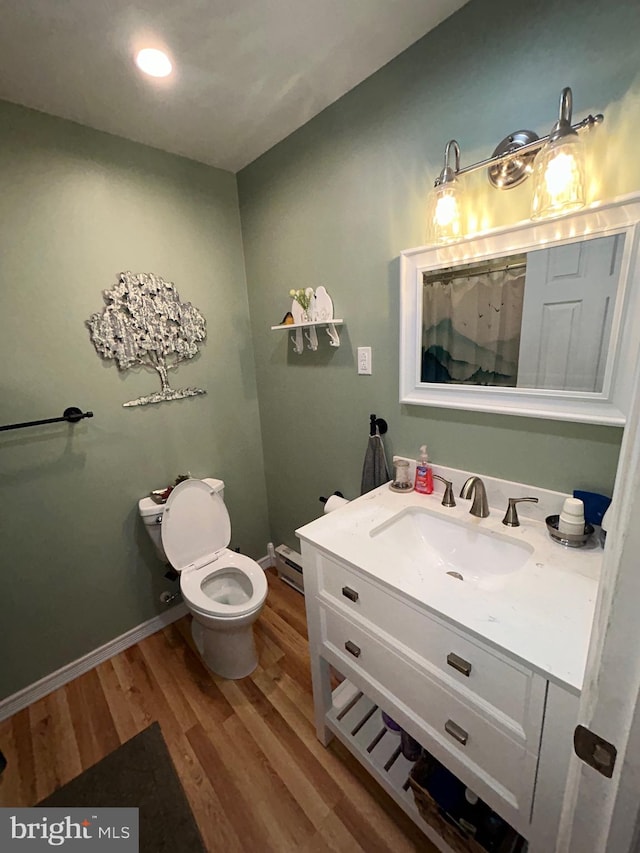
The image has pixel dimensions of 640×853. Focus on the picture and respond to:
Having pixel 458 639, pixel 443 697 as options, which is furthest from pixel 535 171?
pixel 443 697

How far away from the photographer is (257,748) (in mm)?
1313

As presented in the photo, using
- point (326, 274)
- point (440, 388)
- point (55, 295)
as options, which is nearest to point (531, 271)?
point (440, 388)

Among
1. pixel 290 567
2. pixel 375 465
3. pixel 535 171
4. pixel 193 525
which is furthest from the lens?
pixel 290 567

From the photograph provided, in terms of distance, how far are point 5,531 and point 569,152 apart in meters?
2.26

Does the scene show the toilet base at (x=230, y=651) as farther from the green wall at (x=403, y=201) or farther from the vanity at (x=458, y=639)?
the green wall at (x=403, y=201)

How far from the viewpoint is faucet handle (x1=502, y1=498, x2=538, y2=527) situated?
1.10 meters

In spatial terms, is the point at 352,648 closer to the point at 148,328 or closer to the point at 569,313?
the point at 569,313

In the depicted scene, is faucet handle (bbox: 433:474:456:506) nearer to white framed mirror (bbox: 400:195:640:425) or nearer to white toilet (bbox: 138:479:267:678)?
white framed mirror (bbox: 400:195:640:425)

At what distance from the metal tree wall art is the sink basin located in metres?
1.29

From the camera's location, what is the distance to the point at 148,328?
1.64 metres

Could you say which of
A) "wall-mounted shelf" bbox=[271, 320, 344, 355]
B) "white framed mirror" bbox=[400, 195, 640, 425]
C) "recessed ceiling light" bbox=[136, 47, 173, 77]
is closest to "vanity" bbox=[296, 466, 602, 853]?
"white framed mirror" bbox=[400, 195, 640, 425]

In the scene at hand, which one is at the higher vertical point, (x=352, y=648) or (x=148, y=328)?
(x=148, y=328)

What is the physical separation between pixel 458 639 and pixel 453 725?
0.25 m

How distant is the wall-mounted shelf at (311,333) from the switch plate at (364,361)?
0.13 m
